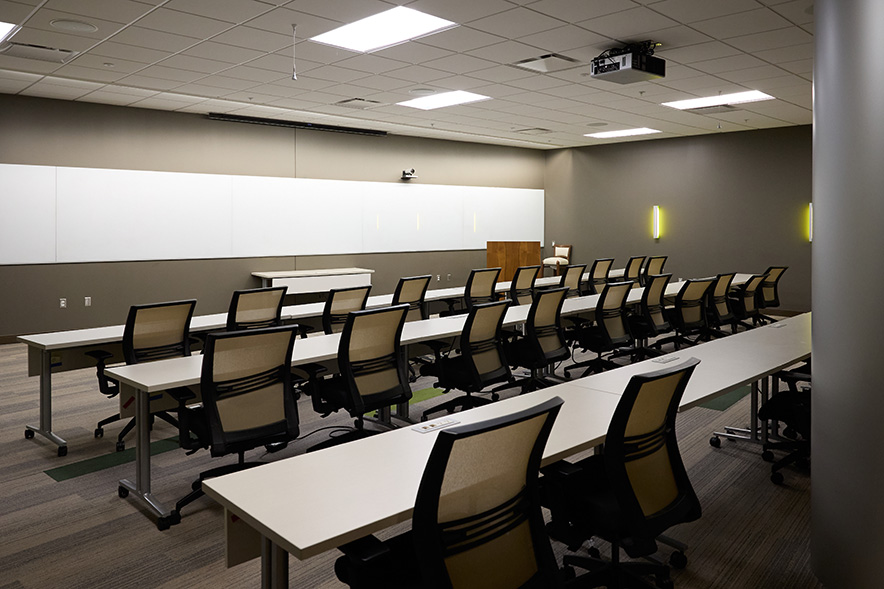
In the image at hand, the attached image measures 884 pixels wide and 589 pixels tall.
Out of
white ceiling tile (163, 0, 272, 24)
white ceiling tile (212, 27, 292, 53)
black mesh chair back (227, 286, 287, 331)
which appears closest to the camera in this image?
white ceiling tile (163, 0, 272, 24)

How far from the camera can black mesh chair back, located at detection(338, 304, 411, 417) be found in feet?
12.8

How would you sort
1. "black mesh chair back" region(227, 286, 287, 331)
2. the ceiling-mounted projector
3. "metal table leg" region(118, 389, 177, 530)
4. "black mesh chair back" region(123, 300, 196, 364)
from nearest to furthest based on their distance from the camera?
"metal table leg" region(118, 389, 177, 530) → "black mesh chair back" region(123, 300, 196, 364) → "black mesh chair back" region(227, 286, 287, 331) → the ceiling-mounted projector

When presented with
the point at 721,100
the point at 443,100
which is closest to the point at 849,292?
the point at 443,100

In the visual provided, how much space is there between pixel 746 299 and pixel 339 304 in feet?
18.9

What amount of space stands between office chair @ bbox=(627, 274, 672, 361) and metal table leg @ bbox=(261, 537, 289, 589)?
5.14m

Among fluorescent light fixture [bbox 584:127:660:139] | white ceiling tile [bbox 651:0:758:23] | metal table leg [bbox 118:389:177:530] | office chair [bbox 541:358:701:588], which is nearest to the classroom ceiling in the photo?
white ceiling tile [bbox 651:0:758:23]

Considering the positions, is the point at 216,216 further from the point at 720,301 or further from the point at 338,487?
the point at 338,487

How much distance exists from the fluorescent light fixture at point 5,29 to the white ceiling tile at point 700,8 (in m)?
5.24

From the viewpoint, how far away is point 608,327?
6.00 meters

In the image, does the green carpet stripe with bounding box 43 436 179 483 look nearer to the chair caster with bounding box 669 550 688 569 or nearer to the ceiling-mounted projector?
the chair caster with bounding box 669 550 688 569

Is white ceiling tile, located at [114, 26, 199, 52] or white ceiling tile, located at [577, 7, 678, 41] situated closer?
white ceiling tile, located at [577, 7, 678, 41]

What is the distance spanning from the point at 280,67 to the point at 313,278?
4251mm

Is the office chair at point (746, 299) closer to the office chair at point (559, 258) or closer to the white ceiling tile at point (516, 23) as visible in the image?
the white ceiling tile at point (516, 23)

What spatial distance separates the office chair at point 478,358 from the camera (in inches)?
180
